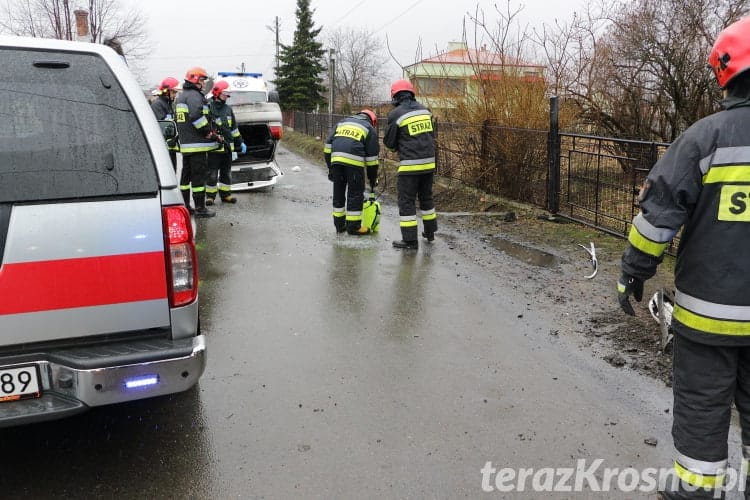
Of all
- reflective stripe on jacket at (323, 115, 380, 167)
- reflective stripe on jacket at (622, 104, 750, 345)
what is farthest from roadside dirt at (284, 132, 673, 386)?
reflective stripe on jacket at (622, 104, 750, 345)

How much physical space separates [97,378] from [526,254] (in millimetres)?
5373

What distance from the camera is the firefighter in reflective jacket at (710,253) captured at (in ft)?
7.63

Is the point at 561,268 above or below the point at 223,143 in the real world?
below

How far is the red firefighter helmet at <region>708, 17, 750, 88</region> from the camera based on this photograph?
7.51 feet

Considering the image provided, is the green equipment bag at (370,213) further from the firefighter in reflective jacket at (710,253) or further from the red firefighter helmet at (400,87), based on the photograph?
the firefighter in reflective jacket at (710,253)

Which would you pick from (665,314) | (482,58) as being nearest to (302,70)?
(482,58)

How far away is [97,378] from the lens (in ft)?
8.54

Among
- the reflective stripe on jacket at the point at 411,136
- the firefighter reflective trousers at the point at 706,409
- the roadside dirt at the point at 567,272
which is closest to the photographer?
the firefighter reflective trousers at the point at 706,409

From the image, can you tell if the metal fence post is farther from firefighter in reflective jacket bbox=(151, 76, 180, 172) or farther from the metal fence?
firefighter in reflective jacket bbox=(151, 76, 180, 172)

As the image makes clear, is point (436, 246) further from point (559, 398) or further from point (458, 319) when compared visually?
point (559, 398)

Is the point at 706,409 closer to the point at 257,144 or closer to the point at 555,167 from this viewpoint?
the point at 555,167

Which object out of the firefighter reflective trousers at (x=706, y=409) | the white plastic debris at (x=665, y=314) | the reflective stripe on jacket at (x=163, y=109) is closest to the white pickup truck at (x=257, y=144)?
the reflective stripe on jacket at (x=163, y=109)

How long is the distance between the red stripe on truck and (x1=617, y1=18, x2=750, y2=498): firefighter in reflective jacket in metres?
2.08

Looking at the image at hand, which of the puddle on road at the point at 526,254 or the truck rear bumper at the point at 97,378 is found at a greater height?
the truck rear bumper at the point at 97,378
